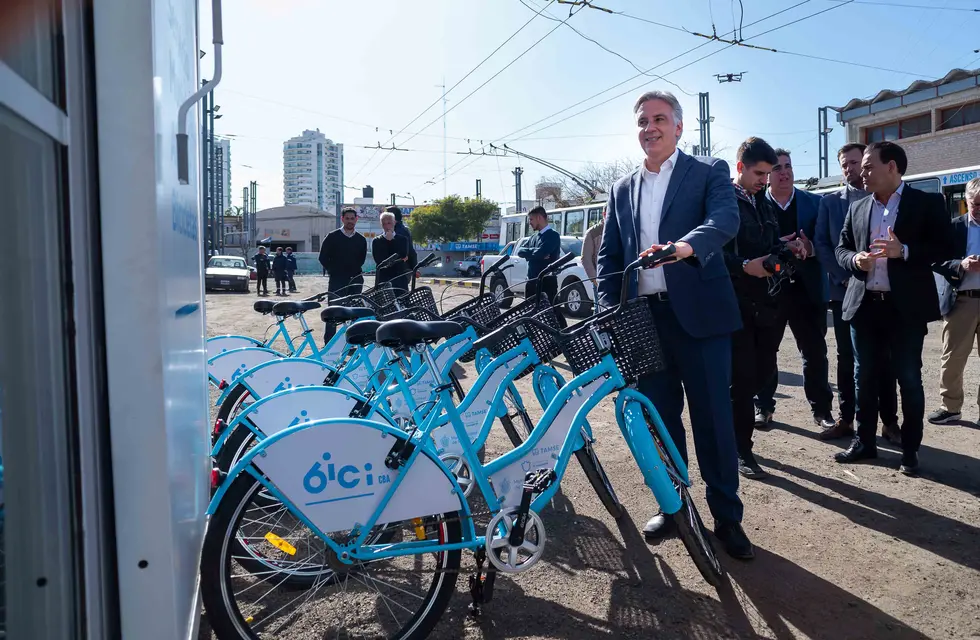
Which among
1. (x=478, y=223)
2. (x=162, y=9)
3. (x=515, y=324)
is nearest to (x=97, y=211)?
(x=162, y=9)

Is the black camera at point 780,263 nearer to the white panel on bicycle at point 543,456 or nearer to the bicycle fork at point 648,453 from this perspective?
the bicycle fork at point 648,453

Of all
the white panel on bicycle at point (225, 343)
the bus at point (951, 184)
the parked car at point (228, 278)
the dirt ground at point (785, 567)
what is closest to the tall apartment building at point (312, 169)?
the parked car at point (228, 278)

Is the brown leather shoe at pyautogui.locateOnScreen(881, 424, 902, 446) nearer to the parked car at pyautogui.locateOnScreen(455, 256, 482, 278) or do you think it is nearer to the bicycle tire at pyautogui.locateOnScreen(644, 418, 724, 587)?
the bicycle tire at pyautogui.locateOnScreen(644, 418, 724, 587)

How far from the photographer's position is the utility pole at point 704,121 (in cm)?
2964

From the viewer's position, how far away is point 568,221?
74.5 feet

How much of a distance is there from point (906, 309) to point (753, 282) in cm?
93

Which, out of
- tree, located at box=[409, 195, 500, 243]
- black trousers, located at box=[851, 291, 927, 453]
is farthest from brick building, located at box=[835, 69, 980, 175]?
tree, located at box=[409, 195, 500, 243]

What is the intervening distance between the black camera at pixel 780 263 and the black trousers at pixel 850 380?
704mm

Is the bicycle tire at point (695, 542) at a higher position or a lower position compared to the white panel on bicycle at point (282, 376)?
lower

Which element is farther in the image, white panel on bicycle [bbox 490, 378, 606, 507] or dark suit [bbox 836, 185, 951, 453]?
dark suit [bbox 836, 185, 951, 453]

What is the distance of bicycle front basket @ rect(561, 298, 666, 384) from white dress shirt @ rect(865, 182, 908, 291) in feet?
7.41

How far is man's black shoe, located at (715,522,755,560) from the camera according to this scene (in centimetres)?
333

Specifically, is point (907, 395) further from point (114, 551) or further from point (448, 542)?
point (114, 551)

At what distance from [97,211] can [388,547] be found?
1.52m
